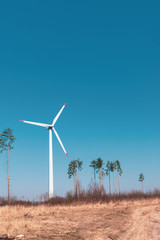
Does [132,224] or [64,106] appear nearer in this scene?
[132,224]

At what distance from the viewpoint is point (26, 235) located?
9.61 m

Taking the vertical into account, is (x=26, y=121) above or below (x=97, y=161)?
above

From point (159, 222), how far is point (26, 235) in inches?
269

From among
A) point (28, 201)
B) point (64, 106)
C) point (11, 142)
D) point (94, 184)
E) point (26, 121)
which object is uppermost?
point (64, 106)

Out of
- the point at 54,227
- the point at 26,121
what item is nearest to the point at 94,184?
the point at 26,121

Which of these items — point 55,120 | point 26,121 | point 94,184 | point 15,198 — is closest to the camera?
point 94,184

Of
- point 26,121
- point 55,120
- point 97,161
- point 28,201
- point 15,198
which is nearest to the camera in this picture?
point 28,201

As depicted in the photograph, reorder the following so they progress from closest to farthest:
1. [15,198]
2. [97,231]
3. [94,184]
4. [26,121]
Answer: [97,231], [94,184], [15,198], [26,121]

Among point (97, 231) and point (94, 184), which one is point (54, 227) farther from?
point (94, 184)

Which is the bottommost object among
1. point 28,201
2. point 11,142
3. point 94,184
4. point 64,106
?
point 28,201

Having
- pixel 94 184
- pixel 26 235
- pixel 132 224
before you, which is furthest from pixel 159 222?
pixel 94 184

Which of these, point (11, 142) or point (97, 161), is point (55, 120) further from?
point (97, 161)

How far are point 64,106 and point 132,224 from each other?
3266cm

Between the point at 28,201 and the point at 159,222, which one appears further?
the point at 28,201
